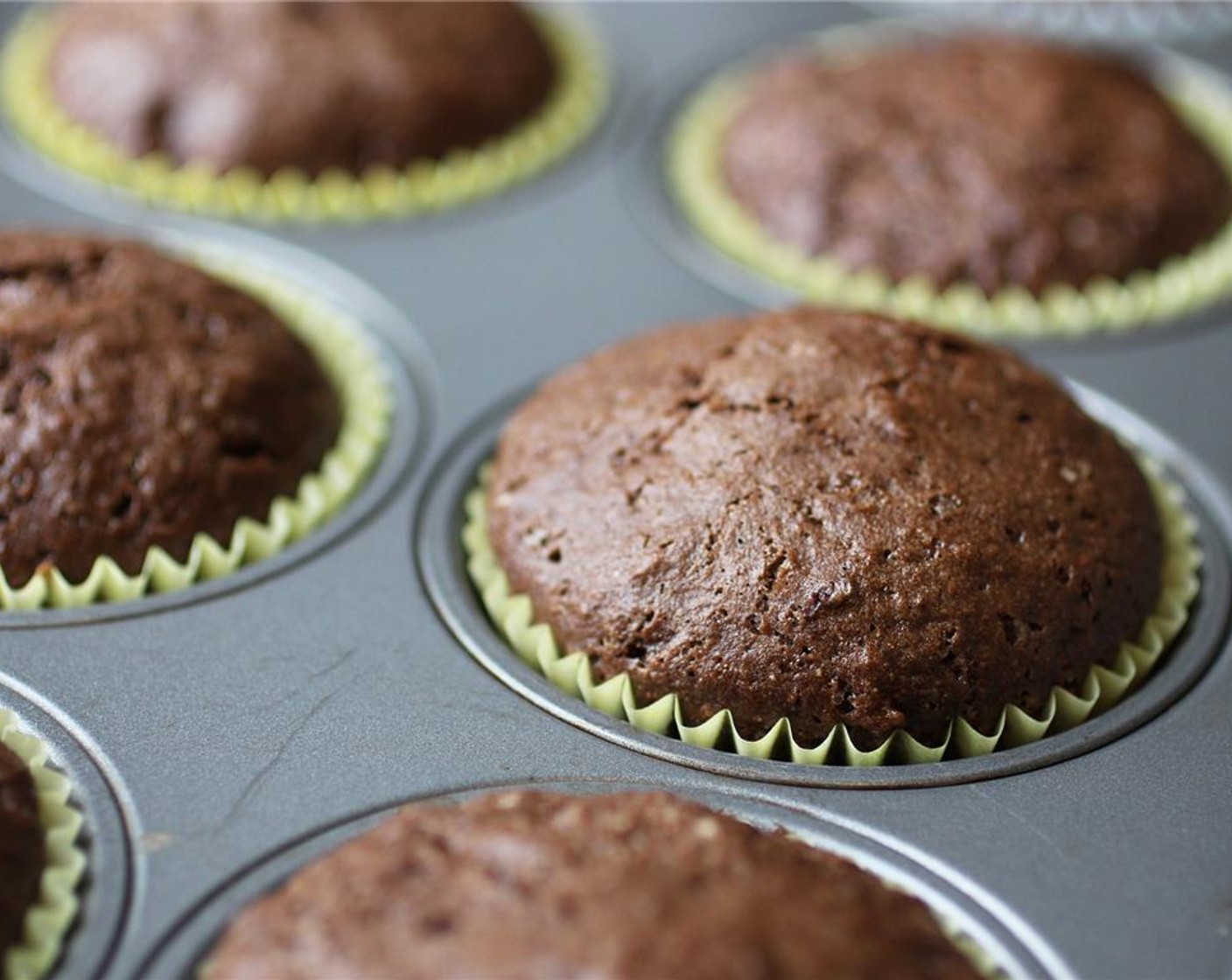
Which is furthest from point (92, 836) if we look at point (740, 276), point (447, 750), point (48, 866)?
point (740, 276)

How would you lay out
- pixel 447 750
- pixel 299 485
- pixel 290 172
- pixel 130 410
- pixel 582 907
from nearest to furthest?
pixel 582 907 → pixel 447 750 → pixel 130 410 → pixel 299 485 → pixel 290 172

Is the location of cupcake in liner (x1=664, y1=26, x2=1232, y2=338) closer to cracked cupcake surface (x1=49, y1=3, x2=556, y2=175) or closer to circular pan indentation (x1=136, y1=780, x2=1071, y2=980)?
cracked cupcake surface (x1=49, y1=3, x2=556, y2=175)

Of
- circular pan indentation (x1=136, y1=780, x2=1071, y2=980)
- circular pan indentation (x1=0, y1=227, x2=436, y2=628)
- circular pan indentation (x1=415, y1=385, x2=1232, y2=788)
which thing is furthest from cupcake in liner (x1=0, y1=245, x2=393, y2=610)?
circular pan indentation (x1=136, y1=780, x2=1071, y2=980)

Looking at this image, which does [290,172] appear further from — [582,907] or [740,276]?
[582,907]

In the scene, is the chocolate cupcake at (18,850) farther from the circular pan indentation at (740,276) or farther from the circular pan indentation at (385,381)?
the circular pan indentation at (740,276)

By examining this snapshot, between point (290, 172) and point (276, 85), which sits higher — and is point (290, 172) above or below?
below

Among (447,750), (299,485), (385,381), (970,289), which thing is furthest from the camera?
(970,289)

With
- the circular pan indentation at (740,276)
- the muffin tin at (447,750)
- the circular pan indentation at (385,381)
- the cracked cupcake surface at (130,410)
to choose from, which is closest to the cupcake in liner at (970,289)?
the circular pan indentation at (740,276)
